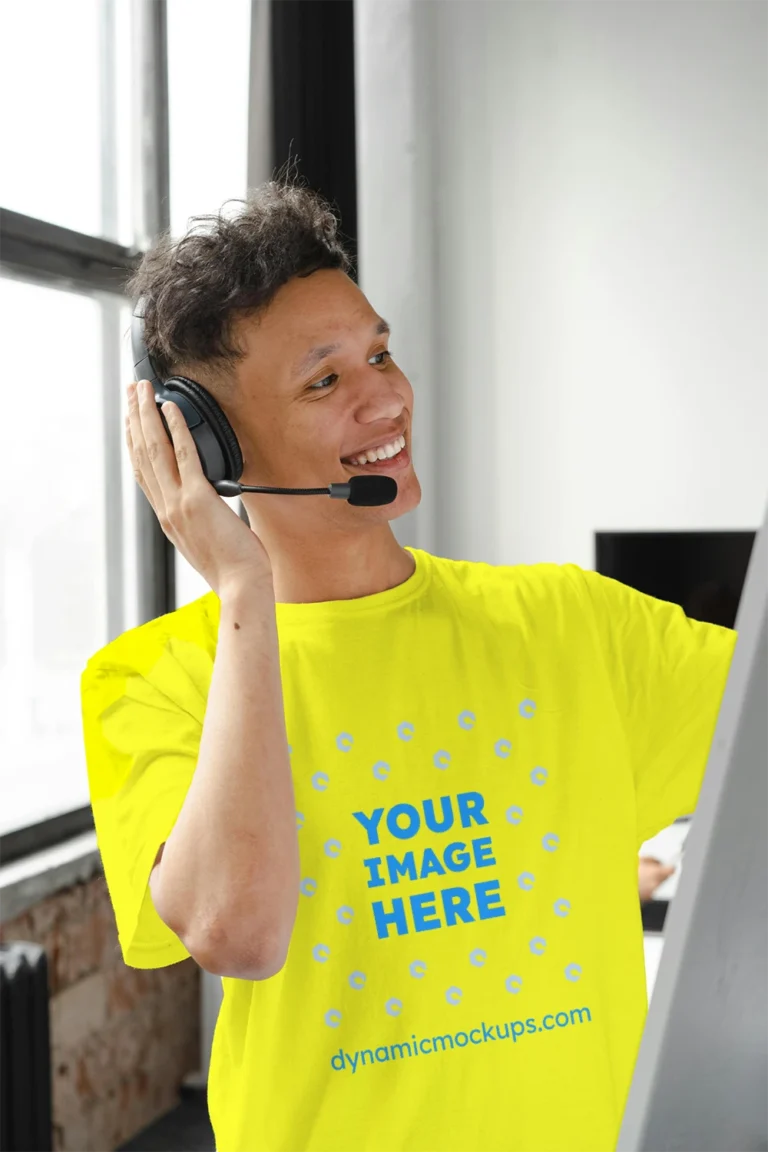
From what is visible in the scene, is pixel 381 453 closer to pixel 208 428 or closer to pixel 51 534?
pixel 208 428

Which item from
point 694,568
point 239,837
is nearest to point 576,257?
point 694,568

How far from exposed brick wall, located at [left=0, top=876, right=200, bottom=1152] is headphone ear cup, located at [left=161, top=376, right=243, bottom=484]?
136cm

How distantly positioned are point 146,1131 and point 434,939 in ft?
6.00

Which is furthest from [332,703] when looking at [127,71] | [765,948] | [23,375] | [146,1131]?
[127,71]

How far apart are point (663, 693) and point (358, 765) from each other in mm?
295

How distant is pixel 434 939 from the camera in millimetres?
932

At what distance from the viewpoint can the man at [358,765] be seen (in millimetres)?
894

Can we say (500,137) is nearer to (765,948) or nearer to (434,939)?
(434,939)

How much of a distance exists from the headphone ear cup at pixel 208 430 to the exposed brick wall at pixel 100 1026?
136cm

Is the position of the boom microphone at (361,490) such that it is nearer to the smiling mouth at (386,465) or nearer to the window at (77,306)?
the smiling mouth at (386,465)

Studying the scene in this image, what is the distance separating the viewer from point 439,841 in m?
0.95

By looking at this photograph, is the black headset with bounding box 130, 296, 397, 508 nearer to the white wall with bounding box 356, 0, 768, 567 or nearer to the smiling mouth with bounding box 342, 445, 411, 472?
the smiling mouth with bounding box 342, 445, 411, 472

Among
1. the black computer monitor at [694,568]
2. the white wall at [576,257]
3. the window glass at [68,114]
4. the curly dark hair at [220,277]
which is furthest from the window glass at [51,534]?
the curly dark hair at [220,277]

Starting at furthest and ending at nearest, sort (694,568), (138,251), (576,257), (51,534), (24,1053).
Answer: (576,257) < (138,251) < (51,534) < (694,568) < (24,1053)
